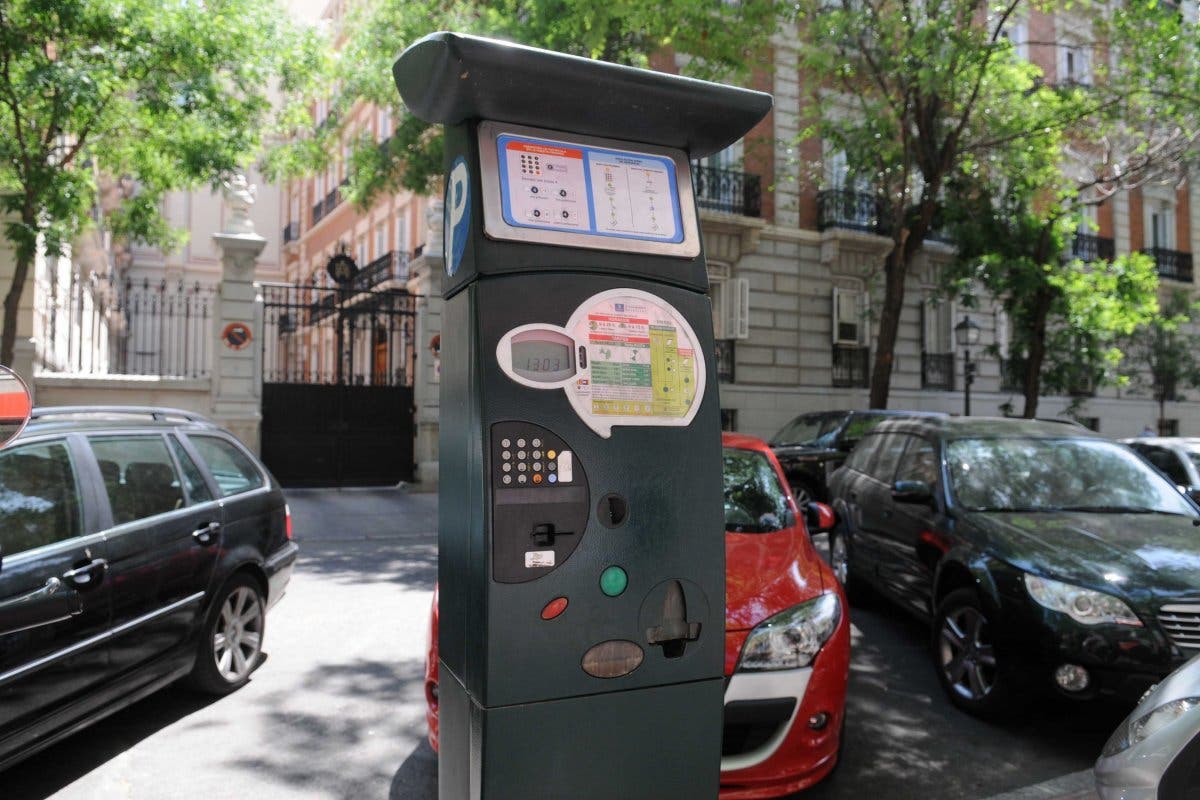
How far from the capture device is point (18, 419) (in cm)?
265

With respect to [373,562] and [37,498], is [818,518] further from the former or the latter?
[373,562]

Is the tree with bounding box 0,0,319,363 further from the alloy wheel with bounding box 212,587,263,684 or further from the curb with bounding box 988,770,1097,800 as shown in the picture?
the curb with bounding box 988,770,1097,800

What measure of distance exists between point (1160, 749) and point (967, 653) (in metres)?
2.29

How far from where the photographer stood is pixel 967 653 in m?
4.92

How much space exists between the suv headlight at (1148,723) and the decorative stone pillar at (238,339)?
44.2 feet

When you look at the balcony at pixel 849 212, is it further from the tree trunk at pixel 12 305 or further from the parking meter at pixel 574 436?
the parking meter at pixel 574 436

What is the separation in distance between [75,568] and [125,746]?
42.1 inches

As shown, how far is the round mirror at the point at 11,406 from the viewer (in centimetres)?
260

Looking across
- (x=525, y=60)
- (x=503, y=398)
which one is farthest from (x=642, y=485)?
(x=525, y=60)

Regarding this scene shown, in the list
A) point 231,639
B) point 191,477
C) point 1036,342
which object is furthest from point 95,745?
point 1036,342

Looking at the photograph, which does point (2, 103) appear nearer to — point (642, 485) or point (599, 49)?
point (599, 49)

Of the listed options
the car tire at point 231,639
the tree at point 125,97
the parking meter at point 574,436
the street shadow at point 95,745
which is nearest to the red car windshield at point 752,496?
the parking meter at point 574,436

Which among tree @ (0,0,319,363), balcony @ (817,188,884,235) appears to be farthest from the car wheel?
balcony @ (817,188,884,235)

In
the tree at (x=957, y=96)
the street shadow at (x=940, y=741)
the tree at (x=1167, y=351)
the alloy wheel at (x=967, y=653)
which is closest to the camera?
the street shadow at (x=940, y=741)
